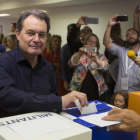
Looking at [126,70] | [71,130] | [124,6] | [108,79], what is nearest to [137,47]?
[126,70]

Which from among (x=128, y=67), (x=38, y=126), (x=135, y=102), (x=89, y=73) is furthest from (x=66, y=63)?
(x=38, y=126)

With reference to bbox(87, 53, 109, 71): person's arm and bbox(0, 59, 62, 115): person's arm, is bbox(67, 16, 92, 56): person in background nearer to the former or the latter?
bbox(87, 53, 109, 71): person's arm

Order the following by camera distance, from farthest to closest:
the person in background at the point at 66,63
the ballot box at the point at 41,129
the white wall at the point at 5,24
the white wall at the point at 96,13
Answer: the white wall at the point at 5,24
the white wall at the point at 96,13
the person in background at the point at 66,63
the ballot box at the point at 41,129

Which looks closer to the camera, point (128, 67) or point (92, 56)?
point (92, 56)

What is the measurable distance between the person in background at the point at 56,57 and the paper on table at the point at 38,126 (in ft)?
8.50

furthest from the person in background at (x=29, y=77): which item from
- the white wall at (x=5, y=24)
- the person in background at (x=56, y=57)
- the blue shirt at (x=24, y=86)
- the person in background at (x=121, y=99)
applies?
the white wall at (x=5, y=24)

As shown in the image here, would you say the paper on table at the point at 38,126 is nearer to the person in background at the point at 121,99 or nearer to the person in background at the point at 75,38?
the person in background at the point at 121,99

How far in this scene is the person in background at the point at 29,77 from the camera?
2.69 ft

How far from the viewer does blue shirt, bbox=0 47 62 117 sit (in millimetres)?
816

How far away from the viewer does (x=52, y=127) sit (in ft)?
2.15

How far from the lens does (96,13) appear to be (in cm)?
420

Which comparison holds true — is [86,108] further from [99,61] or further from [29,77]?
[99,61]

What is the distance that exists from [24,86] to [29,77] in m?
0.05

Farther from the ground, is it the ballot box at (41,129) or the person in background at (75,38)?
the person in background at (75,38)
